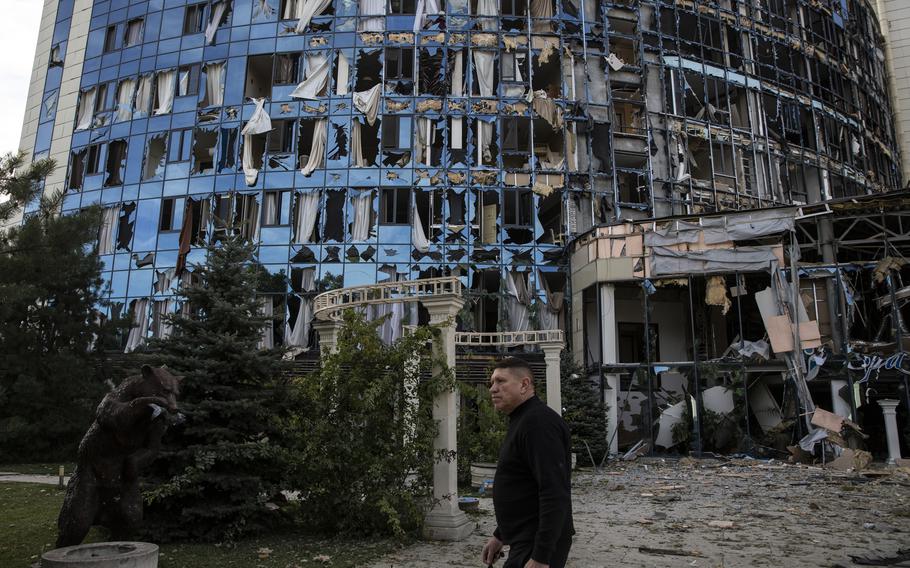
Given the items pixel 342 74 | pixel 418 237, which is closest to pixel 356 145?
pixel 342 74

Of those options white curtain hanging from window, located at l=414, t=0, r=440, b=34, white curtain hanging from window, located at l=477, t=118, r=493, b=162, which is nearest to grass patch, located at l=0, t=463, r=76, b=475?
white curtain hanging from window, located at l=477, t=118, r=493, b=162

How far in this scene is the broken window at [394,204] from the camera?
27.9m

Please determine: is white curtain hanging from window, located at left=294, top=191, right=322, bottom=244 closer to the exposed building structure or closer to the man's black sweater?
the man's black sweater

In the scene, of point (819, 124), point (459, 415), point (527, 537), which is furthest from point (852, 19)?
point (527, 537)

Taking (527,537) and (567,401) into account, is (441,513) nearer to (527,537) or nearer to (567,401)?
(527,537)

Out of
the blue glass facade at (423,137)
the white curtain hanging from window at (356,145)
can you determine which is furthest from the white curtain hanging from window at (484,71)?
the white curtain hanging from window at (356,145)

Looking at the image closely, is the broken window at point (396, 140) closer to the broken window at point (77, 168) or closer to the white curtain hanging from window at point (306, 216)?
the white curtain hanging from window at point (306, 216)

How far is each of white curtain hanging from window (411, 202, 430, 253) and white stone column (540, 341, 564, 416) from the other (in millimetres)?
11846

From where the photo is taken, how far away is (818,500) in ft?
41.7

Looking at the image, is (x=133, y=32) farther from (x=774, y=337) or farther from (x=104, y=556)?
(x=104, y=556)

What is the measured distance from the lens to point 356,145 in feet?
93.7

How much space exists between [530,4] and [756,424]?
21632mm

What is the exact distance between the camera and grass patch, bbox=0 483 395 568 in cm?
764

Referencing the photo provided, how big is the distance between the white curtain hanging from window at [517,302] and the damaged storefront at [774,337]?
240 centimetres
